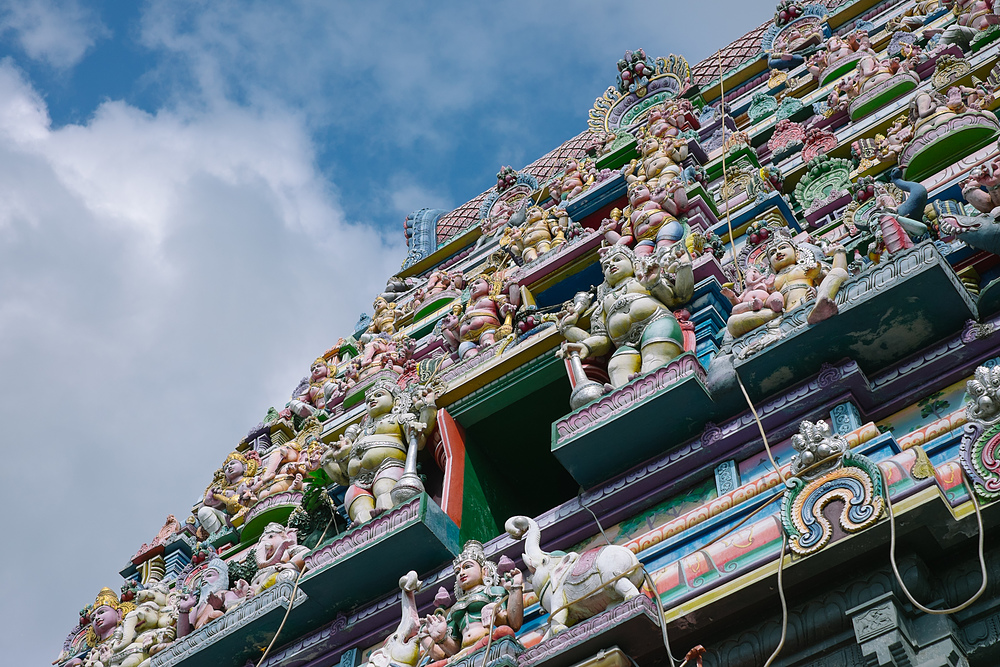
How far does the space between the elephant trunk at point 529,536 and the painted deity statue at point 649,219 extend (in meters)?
4.52

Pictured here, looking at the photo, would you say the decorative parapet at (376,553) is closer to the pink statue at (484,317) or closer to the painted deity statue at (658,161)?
the pink statue at (484,317)

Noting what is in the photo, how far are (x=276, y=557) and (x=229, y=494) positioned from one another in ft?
14.5

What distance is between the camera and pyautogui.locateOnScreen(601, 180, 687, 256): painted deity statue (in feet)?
44.4

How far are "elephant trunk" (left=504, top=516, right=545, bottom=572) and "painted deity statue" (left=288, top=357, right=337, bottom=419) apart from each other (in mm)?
9086

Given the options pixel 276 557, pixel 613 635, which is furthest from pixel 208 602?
pixel 613 635

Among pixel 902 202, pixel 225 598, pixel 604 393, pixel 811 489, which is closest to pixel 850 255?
pixel 902 202

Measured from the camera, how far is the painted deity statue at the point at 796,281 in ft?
30.3

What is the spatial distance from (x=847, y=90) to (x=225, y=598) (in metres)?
10.3

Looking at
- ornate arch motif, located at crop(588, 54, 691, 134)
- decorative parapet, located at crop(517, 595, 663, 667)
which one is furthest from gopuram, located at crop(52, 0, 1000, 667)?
ornate arch motif, located at crop(588, 54, 691, 134)

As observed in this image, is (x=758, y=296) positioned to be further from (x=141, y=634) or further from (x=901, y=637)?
(x=141, y=634)

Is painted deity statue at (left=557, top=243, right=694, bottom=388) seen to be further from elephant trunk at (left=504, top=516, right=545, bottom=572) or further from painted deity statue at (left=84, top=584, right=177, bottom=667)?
painted deity statue at (left=84, top=584, right=177, bottom=667)

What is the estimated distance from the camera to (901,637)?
6633mm

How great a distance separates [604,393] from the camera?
10.5 metres

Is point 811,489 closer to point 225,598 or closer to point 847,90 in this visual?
point 225,598
